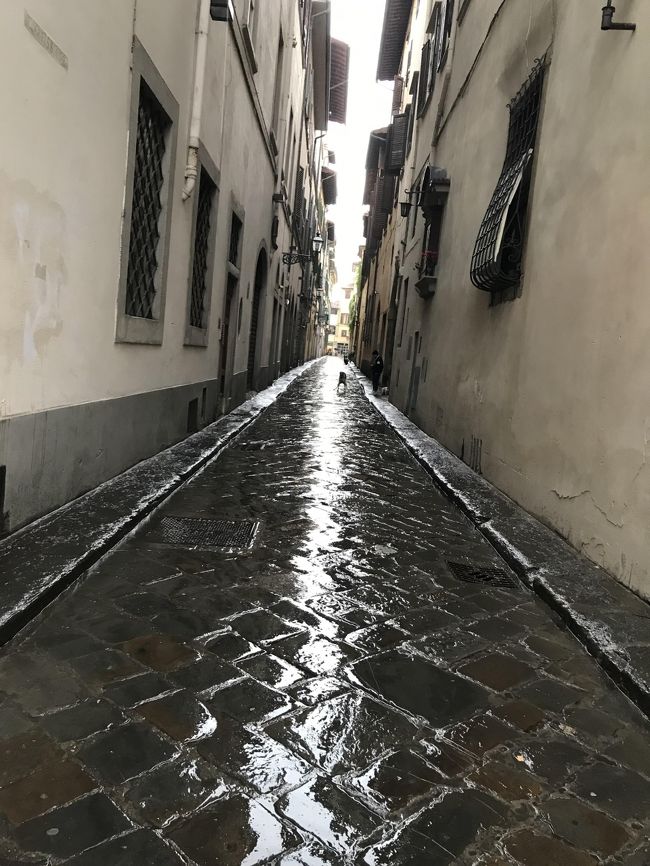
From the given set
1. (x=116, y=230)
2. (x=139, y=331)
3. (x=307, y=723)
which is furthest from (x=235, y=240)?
(x=307, y=723)

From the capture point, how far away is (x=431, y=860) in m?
1.74

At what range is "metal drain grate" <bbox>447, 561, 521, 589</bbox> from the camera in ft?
13.3

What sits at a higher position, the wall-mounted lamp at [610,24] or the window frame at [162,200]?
the wall-mounted lamp at [610,24]

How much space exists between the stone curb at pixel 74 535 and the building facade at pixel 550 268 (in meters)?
3.13

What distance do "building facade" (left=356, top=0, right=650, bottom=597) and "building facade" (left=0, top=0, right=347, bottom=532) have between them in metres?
3.39

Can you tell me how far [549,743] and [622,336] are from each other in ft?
9.06

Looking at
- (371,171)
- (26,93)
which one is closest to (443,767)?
(26,93)

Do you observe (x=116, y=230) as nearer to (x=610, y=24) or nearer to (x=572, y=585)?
(x=610, y=24)

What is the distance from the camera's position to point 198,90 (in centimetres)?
705

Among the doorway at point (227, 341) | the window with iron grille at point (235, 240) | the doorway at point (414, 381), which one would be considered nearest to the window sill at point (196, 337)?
the doorway at point (227, 341)

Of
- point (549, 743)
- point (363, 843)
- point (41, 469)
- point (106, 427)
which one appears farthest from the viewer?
point (106, 427)

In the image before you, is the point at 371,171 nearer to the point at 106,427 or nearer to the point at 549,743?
the point at 106,427

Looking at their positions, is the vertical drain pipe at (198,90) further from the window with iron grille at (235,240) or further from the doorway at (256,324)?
the doorway at (256,324)

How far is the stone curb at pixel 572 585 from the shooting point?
294 cm
